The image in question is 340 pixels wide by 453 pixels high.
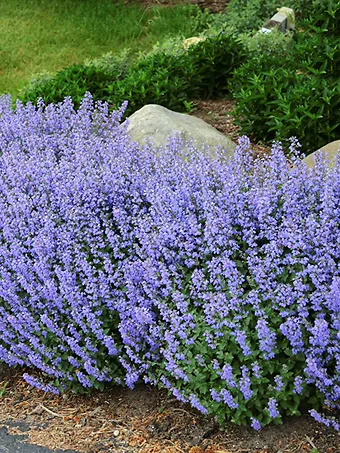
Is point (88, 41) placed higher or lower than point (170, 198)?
lower

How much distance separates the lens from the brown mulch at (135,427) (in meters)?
3.15

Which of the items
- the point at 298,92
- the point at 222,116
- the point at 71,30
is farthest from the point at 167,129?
the point at 71,30

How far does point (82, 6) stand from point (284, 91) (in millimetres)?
7151

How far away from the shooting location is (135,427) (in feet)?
11.2

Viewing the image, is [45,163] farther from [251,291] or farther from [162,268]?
[251,291]

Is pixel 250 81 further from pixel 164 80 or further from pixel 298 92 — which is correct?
pixel 164 80

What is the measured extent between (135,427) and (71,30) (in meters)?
8.99

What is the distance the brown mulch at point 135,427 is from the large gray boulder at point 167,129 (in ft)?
6.93

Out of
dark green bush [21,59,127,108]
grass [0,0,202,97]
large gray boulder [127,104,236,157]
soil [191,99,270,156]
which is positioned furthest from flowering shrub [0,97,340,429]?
grass [0,0,202,97]

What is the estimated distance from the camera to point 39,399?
380cm

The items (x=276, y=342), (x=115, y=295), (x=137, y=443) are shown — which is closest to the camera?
(x=276, y=342)

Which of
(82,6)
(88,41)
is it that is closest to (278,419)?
(88,41)

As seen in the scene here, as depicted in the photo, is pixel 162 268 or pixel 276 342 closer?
pixel 276 342

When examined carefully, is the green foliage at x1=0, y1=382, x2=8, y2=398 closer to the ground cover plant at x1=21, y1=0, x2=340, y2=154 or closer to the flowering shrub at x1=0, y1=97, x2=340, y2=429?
the flowering shrub at x1=0, y1=97, x2=340, y2=429
